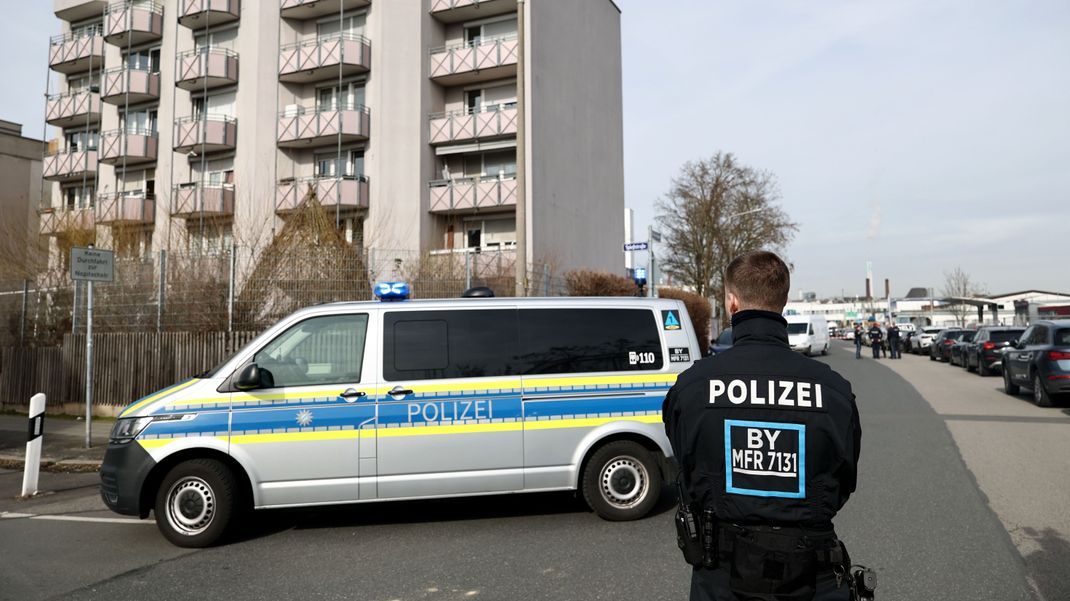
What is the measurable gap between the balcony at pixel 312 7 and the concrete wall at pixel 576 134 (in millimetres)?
7127

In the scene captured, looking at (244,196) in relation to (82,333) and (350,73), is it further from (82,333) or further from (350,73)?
(82,333)

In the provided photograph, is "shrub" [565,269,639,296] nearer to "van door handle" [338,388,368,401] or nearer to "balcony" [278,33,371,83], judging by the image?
"van door handle" [338,388,368,401]

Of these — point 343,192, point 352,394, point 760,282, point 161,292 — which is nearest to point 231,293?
point 161,292

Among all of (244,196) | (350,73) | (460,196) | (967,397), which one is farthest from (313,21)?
(967,397)

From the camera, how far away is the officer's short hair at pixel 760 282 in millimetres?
2410

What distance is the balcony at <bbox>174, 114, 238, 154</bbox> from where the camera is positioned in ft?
92.9

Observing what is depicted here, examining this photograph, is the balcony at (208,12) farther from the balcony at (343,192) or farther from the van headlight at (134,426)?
the van headlight at (134,426)

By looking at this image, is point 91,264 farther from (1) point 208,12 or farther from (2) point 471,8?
(1) point 208,12

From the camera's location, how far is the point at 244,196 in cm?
2797

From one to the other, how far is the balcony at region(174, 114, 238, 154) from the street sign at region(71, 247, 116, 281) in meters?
19.2

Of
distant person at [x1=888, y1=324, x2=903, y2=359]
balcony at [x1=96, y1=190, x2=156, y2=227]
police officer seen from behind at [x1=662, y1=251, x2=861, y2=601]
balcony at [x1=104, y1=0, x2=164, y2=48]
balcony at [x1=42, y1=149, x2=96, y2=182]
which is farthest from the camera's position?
distant person at [x1=888, y1=324, x2=903, y2=359]

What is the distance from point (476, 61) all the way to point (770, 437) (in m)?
26.0

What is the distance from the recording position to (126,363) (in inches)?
529

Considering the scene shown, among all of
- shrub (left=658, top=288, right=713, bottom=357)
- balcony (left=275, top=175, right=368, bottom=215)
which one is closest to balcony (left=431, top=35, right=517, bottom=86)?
balcony (left=275, top=175, right=368, bottom=215)
